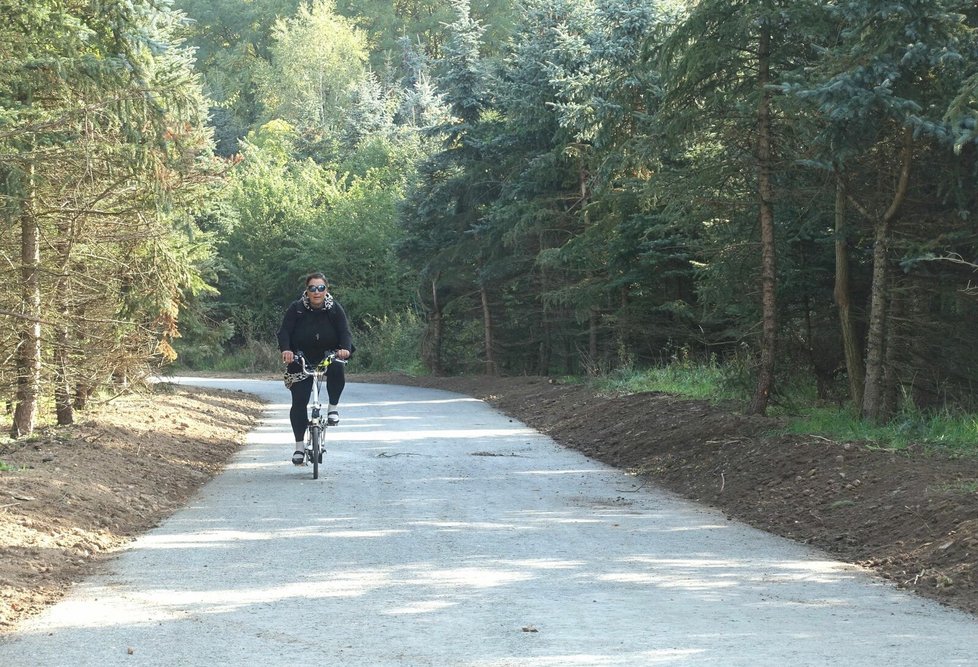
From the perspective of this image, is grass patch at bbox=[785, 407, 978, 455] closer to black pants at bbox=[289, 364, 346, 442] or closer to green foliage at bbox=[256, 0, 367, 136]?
black pants at bbox=[289, 364, 346, 442]

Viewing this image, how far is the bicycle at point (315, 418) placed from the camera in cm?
1297

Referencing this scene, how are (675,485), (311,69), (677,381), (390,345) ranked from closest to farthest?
(675,485)
(677,381)
(390,345)
(311,69)

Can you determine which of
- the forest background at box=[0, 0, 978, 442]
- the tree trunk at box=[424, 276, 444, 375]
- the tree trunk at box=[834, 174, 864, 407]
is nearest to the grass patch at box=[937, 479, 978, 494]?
the forest background at box=[0, 0, 978, 442]

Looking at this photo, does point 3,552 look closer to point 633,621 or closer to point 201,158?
point 633,621

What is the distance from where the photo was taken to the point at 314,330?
13.5m

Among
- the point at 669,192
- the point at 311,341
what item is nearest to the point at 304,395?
the point at 311,341

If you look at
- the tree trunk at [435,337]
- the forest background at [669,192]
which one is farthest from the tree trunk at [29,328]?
the tree trunk at [435,337]

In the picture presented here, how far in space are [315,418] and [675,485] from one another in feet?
13.0

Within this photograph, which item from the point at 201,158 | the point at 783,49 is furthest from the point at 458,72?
the point at 783,49

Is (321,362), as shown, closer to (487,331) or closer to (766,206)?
(766,206)

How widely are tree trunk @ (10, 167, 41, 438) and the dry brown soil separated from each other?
21.2 inches

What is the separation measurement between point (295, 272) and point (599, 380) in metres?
38.2

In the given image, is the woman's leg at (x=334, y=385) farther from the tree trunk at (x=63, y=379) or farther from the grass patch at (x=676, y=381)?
the grass patch at (x=676, y=381)

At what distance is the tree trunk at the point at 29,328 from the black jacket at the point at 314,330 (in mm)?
2662
